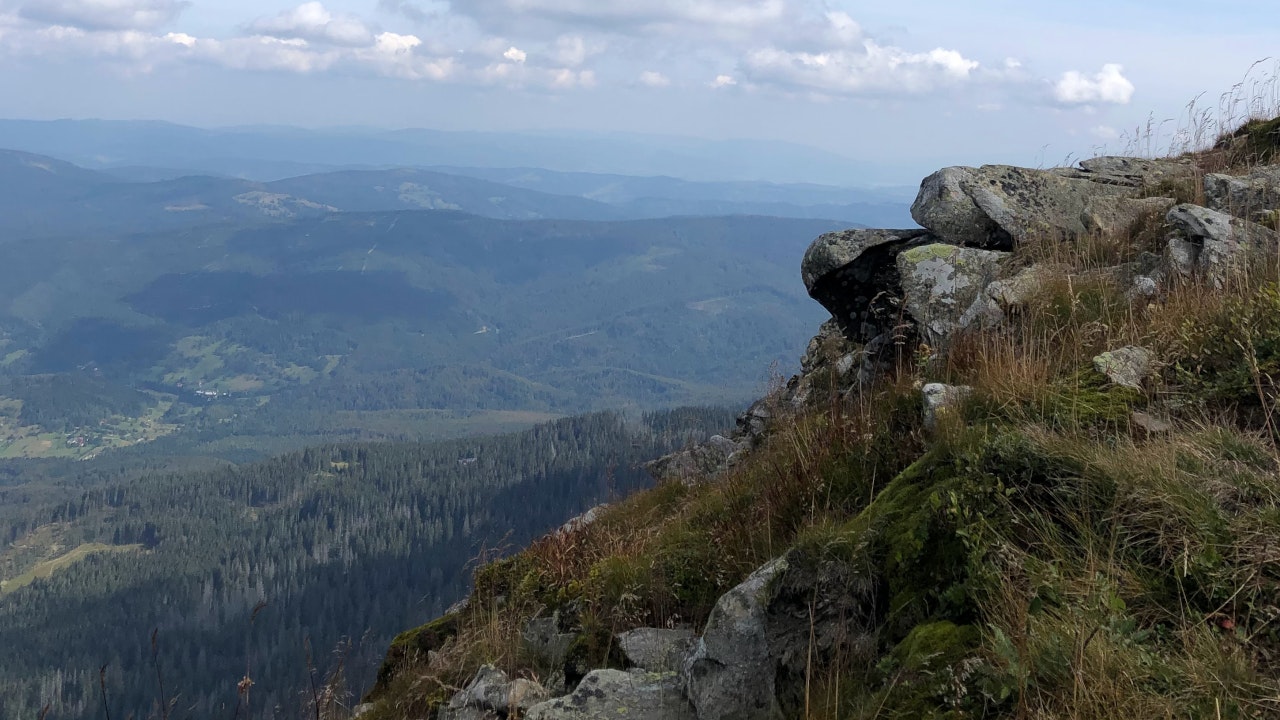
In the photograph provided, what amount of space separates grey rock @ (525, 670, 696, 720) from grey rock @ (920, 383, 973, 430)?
2.66 meters

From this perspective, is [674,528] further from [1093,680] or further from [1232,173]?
[1232,173]

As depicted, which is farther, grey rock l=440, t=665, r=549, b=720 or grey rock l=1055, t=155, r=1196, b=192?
grey rock l=1055, t=155, r=1196, b=192

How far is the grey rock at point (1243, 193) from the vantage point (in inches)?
397

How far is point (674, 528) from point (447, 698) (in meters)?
2.68

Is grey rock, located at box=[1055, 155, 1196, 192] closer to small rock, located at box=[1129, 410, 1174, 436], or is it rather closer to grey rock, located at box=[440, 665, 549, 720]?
small rock, located at box=[1129, 410, 1174, 436]

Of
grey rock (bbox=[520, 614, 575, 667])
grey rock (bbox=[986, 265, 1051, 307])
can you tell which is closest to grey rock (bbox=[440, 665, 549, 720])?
grey rock (bbox=[520, 614, 575, 667])

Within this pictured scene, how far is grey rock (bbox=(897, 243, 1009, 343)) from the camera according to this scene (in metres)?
9.74

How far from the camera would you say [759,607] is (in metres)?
5.15

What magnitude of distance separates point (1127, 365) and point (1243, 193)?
21.5 feet

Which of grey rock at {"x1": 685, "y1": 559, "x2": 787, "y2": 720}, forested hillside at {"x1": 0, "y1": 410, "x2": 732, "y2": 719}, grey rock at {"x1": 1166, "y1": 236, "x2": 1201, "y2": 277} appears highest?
grey rock at {"x1": 1166, "y1": 236, "x2": 1201, "y2": 277}

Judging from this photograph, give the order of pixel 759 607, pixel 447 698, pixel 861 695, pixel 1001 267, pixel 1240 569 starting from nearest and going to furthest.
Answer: pixel 1240 569, pixel 861 695, pixel 759 607, pixel 447 698, pixel 1001 267

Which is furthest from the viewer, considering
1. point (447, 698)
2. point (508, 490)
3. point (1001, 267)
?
point (508, 490)

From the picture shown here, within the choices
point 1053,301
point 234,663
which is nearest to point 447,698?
point 1053,301

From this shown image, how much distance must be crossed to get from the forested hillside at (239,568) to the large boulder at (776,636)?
3932 inches
